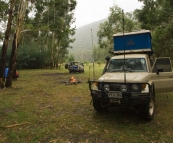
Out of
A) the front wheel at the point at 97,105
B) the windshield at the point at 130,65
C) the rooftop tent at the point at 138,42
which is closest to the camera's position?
the front wheel at the point at 97,105

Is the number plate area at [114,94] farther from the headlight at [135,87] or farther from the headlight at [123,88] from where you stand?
the headlight at [135,87]

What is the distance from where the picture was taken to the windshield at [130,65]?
5754 millimetres

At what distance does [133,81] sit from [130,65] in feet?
4.63

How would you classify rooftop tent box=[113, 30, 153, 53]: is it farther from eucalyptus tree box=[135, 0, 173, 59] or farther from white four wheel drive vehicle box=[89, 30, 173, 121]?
eucalyptus tree box=[135, 0, 173, 59]

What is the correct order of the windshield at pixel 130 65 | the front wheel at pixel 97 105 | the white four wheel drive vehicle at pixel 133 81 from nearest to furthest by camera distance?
the white four wheel drive vehicle at pixel 133 81
the front wheel at pixel 97 105
the windshield at pixel 130 65

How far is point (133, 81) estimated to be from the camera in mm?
4621

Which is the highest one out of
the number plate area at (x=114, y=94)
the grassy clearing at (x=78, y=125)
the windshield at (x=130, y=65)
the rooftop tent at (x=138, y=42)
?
the rooftop tent at (x=138, y=42)

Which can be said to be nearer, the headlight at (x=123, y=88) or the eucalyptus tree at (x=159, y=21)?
the headlight at (x=123, y=88)

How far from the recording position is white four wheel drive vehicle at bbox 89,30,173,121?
14.8 ft

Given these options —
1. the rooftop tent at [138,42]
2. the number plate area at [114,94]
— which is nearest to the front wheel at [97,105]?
the number plate area at [114,94]

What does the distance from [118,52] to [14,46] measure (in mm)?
6418

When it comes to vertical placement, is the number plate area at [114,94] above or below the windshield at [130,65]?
below

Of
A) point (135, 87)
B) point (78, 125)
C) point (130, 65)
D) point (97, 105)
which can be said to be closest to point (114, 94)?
point (135, 87)

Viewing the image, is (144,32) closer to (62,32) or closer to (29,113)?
(29,113)
